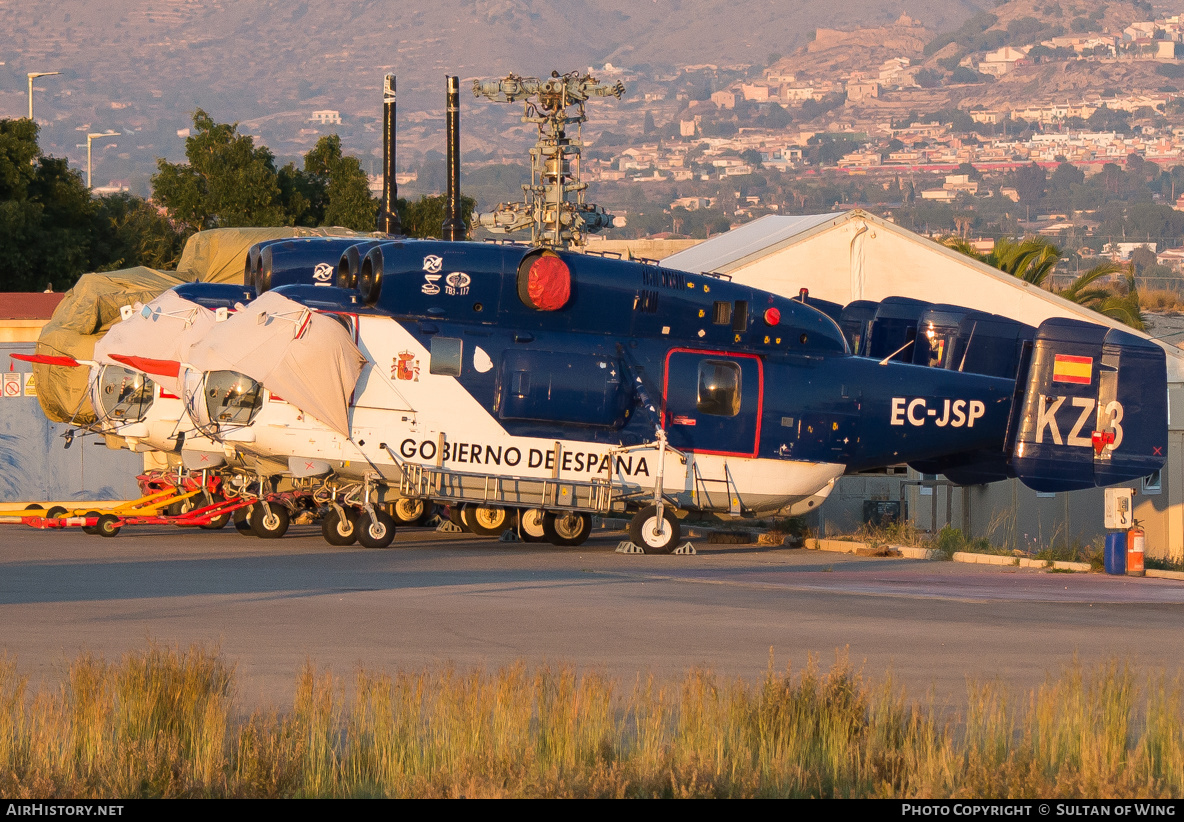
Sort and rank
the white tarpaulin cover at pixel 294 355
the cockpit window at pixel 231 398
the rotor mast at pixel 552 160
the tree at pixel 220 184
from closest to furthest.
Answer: the white tarpaulin cover at pixel 294 355 < the cockpit window at pixel 231 398 < the rotor mast at pixel 552 160 < the tree at pixel 220 184

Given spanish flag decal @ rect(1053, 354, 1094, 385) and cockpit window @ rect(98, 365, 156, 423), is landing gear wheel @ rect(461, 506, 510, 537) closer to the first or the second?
cockpit window @ rect(98, 365, 156, 423)

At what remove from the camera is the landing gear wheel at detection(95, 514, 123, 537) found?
24109 millimetres

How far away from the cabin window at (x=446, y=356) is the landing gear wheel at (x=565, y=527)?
3390mm

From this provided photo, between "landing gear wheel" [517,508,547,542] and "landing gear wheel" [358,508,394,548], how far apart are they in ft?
8.00

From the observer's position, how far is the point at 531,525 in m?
24.5

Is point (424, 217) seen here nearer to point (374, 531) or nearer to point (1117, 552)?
point (374, 531)

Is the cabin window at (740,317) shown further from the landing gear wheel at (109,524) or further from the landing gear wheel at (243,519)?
the landing gear wheel at (109,524)

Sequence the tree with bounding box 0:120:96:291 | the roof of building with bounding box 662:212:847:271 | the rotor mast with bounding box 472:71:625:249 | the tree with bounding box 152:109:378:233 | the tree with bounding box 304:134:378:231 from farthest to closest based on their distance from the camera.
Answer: the tree with bounding box 152:109:378:233 < the tree with bounding box 304:134:378:231 < the tree with bounding box 0:120:96:291 < the rotor mast with bounding box 472:71:625:249 < the roof of building with bounding box 662:212:847:271

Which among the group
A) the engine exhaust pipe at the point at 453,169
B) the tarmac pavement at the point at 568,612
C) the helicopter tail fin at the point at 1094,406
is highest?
the engine exhaust pipe at the point at 453,169

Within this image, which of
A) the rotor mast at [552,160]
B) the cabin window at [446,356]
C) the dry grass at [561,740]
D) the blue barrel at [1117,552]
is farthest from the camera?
the rotor mast at [552,160]

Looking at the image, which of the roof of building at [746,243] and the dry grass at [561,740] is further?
the roof of building at [746,243]

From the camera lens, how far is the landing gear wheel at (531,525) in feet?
80.1

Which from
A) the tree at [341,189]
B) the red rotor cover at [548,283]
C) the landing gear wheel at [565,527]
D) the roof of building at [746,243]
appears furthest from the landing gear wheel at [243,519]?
the tree at [341,189]

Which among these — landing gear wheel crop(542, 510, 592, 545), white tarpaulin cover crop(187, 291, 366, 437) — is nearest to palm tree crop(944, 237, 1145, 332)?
landing gear wheel crop(542, 510, 592, 545)
